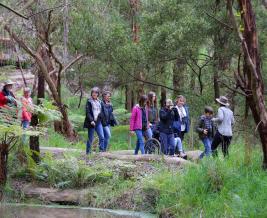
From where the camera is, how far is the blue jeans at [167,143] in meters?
13.9

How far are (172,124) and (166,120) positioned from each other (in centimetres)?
29

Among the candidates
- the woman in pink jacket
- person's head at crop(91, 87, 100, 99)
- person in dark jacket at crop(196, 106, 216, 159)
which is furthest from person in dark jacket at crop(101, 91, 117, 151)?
person in dark jacket at crop(196, 106, 216, 159)

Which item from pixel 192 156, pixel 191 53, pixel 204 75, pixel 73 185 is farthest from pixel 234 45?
pixel 73 185

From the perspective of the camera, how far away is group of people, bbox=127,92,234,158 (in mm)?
12820

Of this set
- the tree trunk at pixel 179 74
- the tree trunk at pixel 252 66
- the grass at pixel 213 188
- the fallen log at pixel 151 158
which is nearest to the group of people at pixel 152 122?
the fallen log at pixel 151 158

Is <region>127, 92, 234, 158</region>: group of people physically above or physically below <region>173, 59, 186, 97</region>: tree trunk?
below

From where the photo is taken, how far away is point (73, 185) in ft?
37.0

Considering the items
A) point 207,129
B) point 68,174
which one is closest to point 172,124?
point 207,129

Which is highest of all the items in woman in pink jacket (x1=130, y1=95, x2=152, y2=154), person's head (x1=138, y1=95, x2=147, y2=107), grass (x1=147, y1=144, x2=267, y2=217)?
person's head (x1=138, y1=95, x2=147, y2=107)

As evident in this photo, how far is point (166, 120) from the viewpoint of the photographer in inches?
542

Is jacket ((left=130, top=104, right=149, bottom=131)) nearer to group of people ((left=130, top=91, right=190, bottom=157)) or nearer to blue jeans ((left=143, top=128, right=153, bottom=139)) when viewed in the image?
group of people ((left=130, top=91, right=190, bottom=157))

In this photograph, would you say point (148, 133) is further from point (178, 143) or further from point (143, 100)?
point (143, 100)

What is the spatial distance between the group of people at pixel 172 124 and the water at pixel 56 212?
3.47 m

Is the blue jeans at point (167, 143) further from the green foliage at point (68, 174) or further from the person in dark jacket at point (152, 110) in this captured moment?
the green foliage at point (68, 174)
